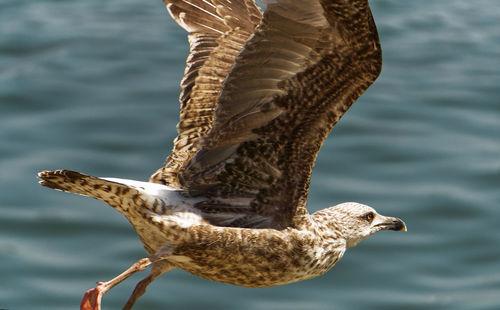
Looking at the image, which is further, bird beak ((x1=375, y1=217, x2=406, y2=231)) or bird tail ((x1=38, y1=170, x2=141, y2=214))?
bird beak ((x1=375, y1=217, x2=406, y2=231))

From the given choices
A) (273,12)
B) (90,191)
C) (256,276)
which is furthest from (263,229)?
(273,12)

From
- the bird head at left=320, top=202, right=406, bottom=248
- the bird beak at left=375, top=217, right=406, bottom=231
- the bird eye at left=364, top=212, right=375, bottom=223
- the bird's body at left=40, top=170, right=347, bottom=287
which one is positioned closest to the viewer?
the bird's body at left=40, top=170, right=347, bottom=287

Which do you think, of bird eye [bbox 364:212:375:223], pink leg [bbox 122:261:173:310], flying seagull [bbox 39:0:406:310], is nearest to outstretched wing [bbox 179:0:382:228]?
flying seagull [bbox 39:0:406:310]

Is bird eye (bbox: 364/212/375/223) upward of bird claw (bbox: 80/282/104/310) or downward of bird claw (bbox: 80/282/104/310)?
upward

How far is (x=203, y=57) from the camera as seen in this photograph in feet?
25.9

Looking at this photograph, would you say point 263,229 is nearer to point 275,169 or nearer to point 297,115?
point 275,169

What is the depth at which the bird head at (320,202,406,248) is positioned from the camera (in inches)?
313

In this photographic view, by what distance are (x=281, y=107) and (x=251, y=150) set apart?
53 centimetres

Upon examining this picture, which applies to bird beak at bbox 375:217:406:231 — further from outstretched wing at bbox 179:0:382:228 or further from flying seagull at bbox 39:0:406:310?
outstretched wing at bbox 179:0:382:228

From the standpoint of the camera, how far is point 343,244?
25.8 ft

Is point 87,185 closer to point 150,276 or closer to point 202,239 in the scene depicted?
point 202,239

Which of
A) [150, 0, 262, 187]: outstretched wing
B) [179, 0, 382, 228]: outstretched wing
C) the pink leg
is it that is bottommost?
the pink leg

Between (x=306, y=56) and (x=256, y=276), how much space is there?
1.96 meters

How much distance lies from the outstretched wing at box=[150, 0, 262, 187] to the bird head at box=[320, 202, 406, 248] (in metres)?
1.47
